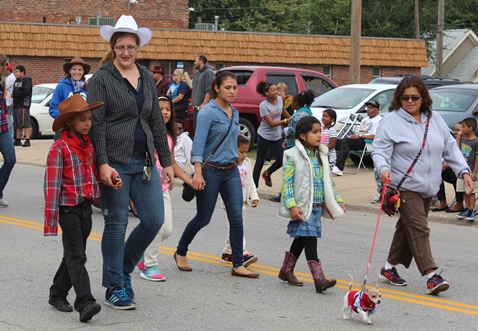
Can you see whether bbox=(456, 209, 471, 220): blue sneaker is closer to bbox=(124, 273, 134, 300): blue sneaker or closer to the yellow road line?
the yellow road line

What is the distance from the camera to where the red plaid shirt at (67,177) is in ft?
21.8

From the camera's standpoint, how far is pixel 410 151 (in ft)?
26.6

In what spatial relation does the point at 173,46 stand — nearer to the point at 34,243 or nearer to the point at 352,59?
the point at 352,59

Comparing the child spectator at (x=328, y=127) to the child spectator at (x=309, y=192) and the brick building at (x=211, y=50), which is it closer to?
the child spectator at (x=309, y=192)

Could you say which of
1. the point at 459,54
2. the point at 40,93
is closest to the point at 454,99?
the point at 40,93

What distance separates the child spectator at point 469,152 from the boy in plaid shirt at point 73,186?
7.60 m

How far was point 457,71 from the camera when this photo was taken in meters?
66.1

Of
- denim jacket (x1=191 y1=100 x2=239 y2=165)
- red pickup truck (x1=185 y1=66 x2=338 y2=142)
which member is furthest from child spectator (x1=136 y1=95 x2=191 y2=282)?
red pickup truck (x1=185 y1=66 x2=338 y2=142)

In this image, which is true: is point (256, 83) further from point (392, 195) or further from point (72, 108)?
point (72, 108)

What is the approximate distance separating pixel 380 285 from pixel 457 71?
59.6 meters

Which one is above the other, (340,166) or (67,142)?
(67,142)

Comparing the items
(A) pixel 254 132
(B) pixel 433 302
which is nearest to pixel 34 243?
(B) pixel 433 302

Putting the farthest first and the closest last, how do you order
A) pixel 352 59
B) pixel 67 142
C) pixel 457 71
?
1. pixel 457 71
2. pixel 352 59
3. pixel 67 142

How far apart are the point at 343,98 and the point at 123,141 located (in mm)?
13463
